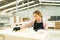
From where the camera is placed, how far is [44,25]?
5.29 feet

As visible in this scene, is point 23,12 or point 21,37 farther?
point 23,12

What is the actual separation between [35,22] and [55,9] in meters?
11.8

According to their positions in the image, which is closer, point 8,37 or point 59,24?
point 8,37

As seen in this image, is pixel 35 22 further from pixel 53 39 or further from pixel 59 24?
pixel 59 24

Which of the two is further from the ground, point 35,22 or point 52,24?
→ point 35,22

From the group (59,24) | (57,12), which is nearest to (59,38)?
(59,24)

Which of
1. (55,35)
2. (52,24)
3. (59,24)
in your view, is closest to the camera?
(55,35)

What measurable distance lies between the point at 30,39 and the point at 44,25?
3.39ft

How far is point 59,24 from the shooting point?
327 centimetres

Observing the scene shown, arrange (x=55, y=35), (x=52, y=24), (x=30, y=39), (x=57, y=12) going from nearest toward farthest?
1. (x=30, y=39)
2. (x=55, y=35)
3. (x=52, y=24)
4. (x=57, y=12)

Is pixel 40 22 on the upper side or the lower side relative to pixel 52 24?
upper

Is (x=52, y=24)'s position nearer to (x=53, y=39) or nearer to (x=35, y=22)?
(x=35, y=22)

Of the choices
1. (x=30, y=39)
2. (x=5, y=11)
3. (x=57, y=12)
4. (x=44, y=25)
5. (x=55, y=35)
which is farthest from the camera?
(x=5, y=11)

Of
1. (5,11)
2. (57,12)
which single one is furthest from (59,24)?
(5,11)
